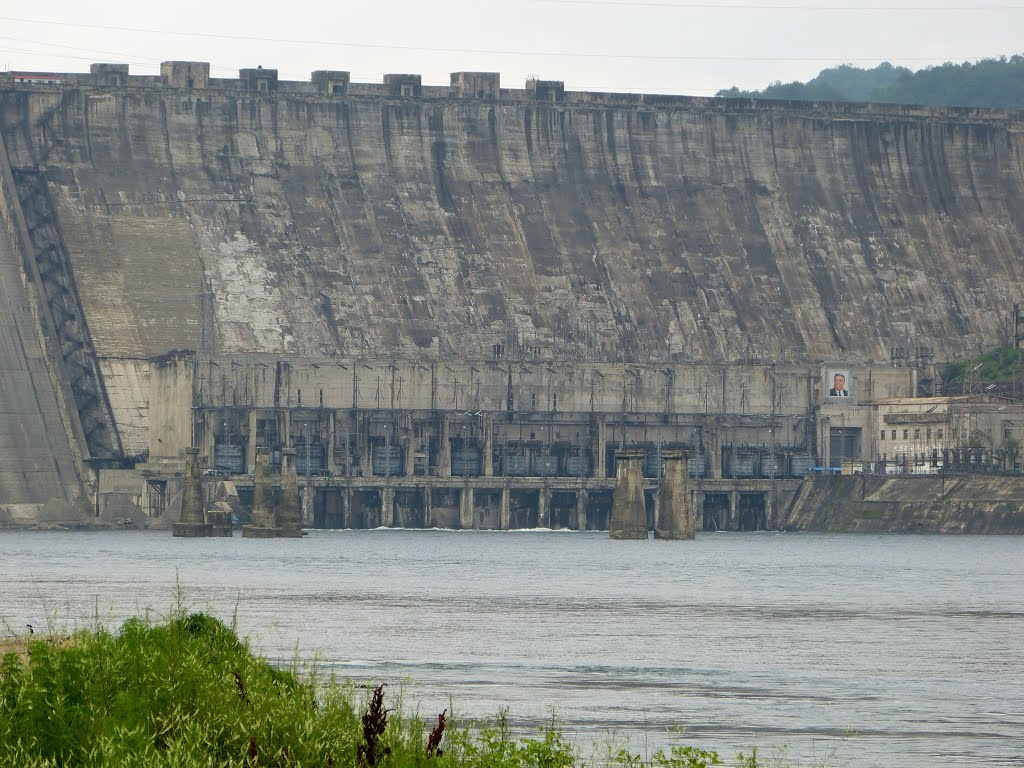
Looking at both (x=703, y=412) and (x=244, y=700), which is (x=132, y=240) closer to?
(x=703, y=412)

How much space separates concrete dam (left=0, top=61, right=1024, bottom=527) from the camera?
144750mm

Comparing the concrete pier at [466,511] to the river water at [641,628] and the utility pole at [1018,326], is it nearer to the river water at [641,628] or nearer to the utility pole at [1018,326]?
the river water at [641,628]

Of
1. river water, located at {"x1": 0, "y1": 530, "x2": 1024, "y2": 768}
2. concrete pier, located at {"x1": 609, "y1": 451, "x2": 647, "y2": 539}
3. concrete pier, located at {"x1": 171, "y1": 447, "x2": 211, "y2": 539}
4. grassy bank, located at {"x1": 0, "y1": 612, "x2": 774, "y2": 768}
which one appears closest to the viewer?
grassy bank, located at {"x1": 0, "y1": 612, "x2": 774, "y2": 768}

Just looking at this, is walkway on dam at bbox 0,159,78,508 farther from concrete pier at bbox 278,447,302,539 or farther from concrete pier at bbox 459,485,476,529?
concrete pier at bbox 459,485,476,529

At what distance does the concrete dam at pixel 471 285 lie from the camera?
144750mm

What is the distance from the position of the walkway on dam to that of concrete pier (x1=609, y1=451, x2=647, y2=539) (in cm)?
3376

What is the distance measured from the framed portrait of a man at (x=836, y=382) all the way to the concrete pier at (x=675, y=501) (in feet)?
93.3

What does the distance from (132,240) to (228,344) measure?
10.2m

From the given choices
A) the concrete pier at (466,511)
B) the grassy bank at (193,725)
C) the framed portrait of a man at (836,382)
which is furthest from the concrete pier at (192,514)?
Result: the grassy bank at (193,725)

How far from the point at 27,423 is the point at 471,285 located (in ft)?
141

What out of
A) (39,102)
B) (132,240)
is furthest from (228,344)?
(39,102)

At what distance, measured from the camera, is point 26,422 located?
13162 centimetres

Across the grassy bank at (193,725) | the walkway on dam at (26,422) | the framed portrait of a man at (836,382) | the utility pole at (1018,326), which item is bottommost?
the grassy bank at (193,725)

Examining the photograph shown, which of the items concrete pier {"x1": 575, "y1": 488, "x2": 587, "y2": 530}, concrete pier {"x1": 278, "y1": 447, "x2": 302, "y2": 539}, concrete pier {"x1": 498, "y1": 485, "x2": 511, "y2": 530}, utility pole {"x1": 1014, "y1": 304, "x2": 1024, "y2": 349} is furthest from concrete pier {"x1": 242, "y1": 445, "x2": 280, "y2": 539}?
utility pole {"x1": 1014, "y1": 304, "x2": 1024, "y2": 349}
